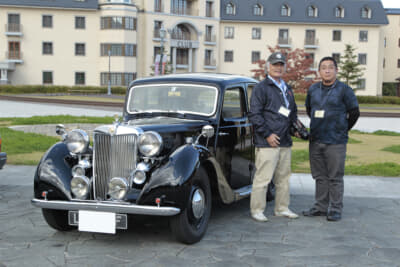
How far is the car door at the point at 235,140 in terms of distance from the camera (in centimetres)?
657

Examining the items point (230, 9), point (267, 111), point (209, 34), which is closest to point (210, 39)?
point (209, 34)

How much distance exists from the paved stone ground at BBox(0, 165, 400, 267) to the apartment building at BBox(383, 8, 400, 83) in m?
75.6

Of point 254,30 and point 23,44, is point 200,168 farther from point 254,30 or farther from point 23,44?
point 254,30

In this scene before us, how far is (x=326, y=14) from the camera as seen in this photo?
6700cm

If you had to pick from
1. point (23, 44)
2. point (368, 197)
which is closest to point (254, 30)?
point (23, 44)

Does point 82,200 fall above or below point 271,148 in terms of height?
below

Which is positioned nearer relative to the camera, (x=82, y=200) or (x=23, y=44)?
(x=82, y=200)

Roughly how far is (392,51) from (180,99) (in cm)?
7800

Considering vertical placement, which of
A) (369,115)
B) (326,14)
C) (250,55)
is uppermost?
(326,14)

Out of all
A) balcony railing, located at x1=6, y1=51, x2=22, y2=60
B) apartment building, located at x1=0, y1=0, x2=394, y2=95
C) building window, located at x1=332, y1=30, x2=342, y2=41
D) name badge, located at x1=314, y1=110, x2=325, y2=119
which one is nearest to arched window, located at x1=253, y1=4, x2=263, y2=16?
apartment building, located at x1=0, y1=0, x2=394, y2=95

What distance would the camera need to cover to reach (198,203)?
18.4 feet

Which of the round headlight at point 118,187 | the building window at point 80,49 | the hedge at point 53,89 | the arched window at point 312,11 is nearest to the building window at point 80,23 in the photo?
the building window at point 80,49

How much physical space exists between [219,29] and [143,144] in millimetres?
61008

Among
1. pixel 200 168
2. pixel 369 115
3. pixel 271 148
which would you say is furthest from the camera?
pixel 369 115
